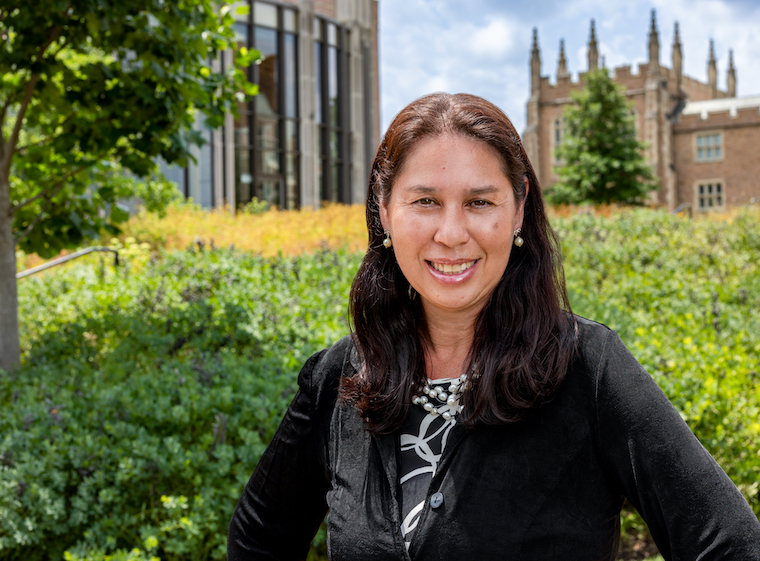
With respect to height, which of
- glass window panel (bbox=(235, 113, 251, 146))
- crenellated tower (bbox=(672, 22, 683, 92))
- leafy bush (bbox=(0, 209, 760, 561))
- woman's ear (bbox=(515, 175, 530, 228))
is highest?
crenellated tower (bbox=(672, 22, 683, 92))

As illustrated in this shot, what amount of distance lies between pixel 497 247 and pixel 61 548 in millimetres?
2694

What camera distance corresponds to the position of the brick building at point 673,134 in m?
35.5

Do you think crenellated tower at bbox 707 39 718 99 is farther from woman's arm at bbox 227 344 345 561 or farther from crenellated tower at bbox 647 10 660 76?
woman's arm at bbox 227 344 345 561

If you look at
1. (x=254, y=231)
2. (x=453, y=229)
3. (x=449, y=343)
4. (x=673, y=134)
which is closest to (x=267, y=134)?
(x=254, y=231)

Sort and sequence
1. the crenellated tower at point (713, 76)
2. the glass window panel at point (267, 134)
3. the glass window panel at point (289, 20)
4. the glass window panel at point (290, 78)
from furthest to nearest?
1. the crenellated tower at point (713, 76)
2. the glass window panel at point (290, 78)
3. the glass window panel at point (289, 20)
4. the glass window panel at point (267, 134)

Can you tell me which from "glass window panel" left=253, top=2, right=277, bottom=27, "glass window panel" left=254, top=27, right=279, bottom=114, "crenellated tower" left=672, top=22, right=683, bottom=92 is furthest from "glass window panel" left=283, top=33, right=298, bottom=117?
"crenellated tower" left=672, top=22, right=683, bottom=92

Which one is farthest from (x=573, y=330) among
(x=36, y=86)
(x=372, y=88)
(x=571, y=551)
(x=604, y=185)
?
(x=372, y=88)

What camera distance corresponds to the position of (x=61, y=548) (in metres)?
3.04

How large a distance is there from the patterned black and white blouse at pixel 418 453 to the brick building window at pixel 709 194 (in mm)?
39284

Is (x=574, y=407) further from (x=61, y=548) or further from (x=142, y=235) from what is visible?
(x=142, y=235)

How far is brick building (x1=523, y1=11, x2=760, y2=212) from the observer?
3547 cm

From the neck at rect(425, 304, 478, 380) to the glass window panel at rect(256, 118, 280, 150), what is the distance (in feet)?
83.3

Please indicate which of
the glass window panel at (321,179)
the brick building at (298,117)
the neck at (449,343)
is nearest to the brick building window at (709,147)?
the brick building at (298,117)

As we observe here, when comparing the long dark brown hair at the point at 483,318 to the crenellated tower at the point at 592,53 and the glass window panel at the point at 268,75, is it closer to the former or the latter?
the glass window panel at the point at 268,75
